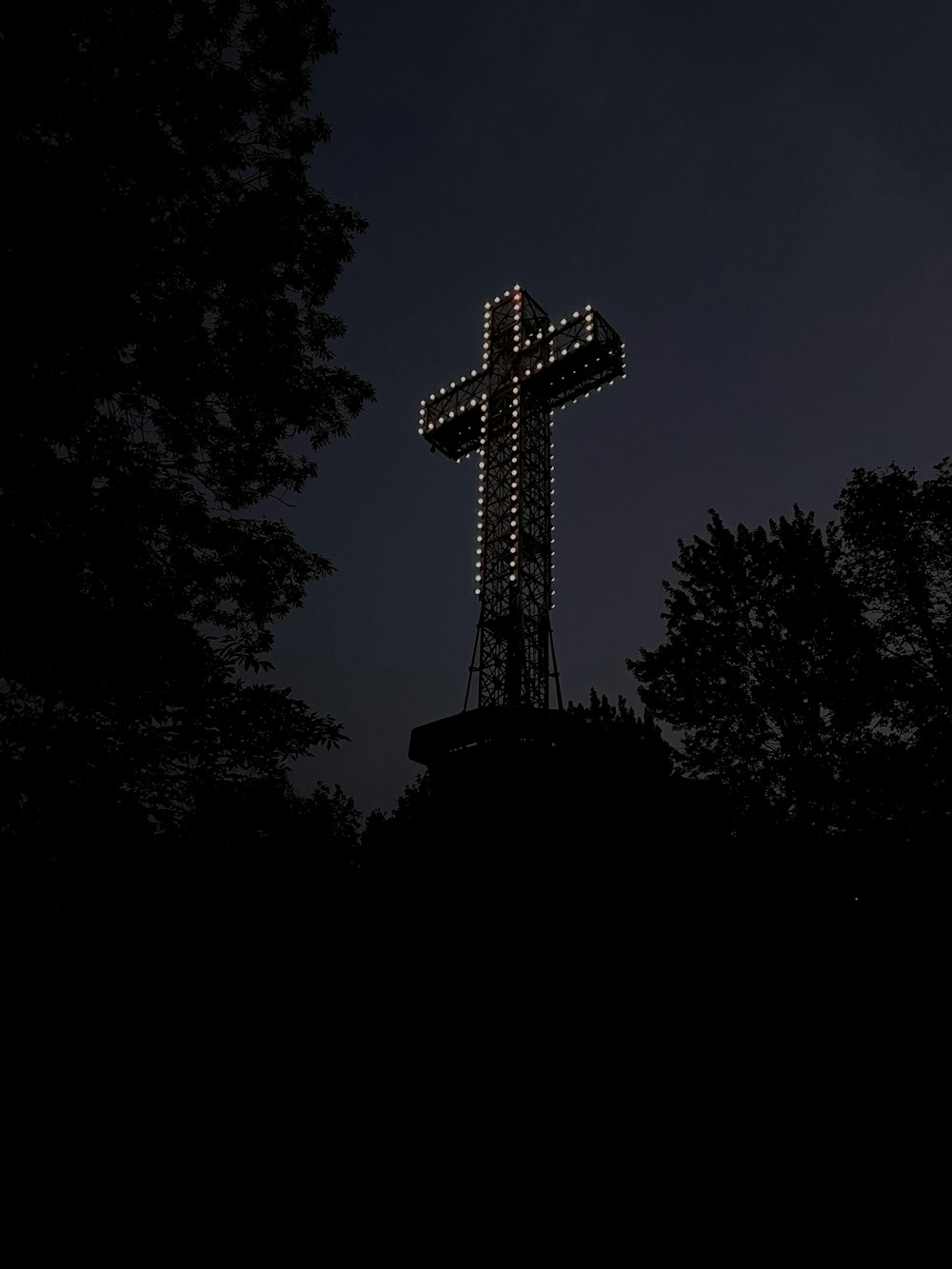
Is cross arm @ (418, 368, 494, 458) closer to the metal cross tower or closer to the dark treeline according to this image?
the metal cross tower

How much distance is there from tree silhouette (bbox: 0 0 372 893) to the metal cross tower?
16.9 metres

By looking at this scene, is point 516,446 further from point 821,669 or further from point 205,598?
point 205,598

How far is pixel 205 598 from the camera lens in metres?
8.33

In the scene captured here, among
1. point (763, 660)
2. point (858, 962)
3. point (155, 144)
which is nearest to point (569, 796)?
point (858, 962)

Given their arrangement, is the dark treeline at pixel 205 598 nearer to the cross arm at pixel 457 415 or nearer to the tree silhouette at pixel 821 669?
the tree silhouette at pixel 821 669

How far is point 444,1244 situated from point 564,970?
3.92m

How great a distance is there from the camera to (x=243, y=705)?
671 centimetres

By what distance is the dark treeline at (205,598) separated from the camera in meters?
5.75

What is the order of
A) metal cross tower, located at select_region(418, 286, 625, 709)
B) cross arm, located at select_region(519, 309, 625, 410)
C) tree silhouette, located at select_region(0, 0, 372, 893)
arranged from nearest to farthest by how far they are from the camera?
tree silhouette, located at select_region(0, 0, 372, 893), metal cross tower, located at select_region(418, 286, 625, 709), cross arm, located at select_region(519, 309, 625, 410)

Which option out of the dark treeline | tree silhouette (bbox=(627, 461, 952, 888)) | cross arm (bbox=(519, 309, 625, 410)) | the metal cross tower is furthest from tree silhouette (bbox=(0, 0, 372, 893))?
cross arm (bbox=(519, 309, 625, 410))

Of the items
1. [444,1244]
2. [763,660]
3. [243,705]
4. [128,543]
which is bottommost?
[444,1244]

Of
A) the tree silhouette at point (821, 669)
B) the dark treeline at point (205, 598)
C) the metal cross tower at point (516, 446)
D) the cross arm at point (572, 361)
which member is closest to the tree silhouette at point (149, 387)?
the dark treeline at point (205, 598)

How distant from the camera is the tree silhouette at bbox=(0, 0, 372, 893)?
226 inches

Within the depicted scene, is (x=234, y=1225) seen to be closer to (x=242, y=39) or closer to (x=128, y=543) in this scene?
(x=128, y=543)
